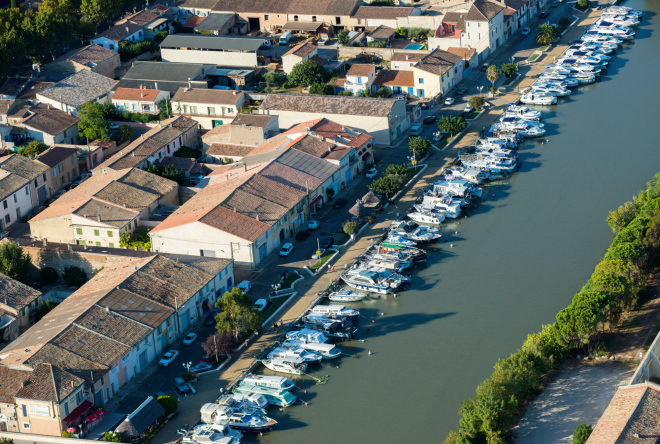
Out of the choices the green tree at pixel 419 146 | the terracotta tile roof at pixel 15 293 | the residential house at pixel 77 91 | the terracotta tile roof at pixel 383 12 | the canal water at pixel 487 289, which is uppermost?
the terracotta tile roof at pixel 383 12

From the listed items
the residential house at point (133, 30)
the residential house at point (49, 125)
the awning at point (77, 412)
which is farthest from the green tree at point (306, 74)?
the awning at point (77, 412)

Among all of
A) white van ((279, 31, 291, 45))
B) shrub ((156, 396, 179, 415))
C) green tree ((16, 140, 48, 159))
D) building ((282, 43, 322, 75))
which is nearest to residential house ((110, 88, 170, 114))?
green tree ((16, 140, 48, 159))

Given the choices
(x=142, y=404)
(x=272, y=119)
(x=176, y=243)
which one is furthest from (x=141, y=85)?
(x=142, y=404)

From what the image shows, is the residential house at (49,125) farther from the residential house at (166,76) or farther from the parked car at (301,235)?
the parked car at (301,235)

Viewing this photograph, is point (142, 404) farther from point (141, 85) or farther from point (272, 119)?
point (141, 85)

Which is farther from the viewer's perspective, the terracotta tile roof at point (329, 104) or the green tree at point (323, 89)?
Answer: the green tree at point (323, 89)

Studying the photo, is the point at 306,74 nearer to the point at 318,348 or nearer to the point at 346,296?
the point at 346,296
